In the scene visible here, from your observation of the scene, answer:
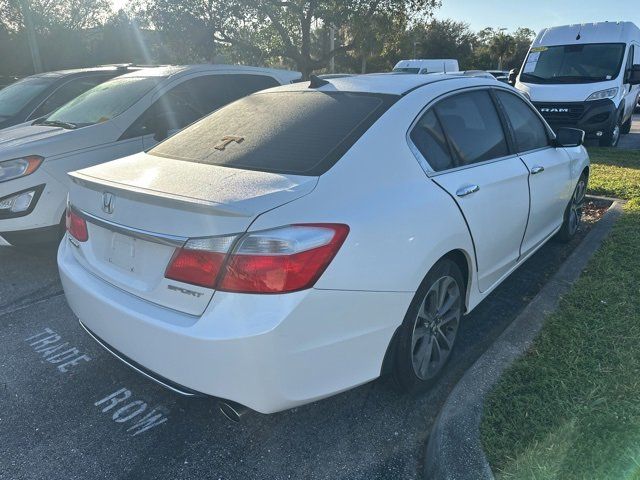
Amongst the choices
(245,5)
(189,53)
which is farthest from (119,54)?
(245,5)

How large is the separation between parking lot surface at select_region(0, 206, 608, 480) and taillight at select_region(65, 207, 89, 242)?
34.9 inches

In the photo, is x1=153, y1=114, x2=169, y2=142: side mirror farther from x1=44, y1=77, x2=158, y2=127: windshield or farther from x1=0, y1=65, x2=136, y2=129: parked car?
x1=0, y1=65, x2=136, y2=129: parked car

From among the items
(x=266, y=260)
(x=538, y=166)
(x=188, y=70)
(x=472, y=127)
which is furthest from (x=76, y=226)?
(x=188, y=70)

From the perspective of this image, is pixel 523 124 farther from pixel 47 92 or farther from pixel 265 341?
pixel 47 92

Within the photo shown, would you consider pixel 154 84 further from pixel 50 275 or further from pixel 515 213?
pixel 515 213

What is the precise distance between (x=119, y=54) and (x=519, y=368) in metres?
37.5

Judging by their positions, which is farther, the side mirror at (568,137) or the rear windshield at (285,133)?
the side mirror at (568,137)

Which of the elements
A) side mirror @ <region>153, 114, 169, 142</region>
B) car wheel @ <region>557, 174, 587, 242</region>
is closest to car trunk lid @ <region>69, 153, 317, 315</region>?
side mirror @ <region>153, 114, 169, 142</region>

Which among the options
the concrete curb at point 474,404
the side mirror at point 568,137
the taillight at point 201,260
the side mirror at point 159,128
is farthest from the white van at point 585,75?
the taillight at point 201,260

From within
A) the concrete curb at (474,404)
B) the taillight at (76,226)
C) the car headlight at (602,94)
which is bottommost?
the concrete curb at (474,404)

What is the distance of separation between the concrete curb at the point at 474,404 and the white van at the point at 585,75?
25.0 ft

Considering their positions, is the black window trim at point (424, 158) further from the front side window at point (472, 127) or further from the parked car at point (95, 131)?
the parked car at point (95, 131)

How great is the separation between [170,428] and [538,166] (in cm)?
302

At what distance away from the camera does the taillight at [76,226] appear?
263 centimetres
